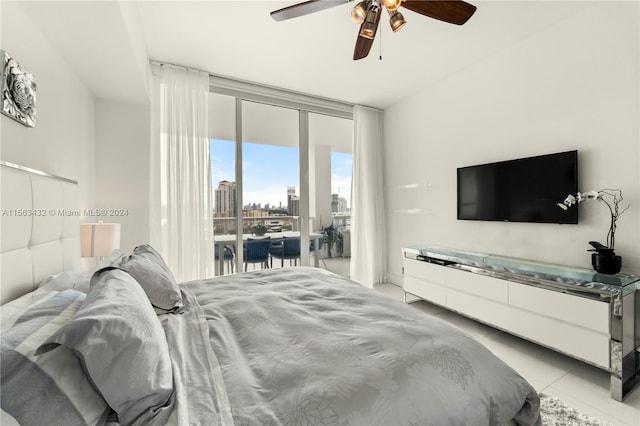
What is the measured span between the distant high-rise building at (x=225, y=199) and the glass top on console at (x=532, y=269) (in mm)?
2403

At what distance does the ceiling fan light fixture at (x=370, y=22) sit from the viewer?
5.76ft

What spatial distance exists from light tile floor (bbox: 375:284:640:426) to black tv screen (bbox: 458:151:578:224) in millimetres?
1119

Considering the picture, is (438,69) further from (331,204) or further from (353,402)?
(353,402)

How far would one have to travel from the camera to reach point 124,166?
2936 mm

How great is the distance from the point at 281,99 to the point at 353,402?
3.81 m

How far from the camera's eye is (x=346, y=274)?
15.2 feet

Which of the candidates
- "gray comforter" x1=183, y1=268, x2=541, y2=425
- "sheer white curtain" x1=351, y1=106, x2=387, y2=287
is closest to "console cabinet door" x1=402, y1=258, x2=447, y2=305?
"sheer white curtain" x1=351, y1=106, x2=387, y2=287

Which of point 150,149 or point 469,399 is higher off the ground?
point 150,149

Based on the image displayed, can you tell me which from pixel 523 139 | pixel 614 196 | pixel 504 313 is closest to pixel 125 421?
pixel 504 313

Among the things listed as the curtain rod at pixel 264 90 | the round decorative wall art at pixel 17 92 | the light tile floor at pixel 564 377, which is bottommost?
the light tile floor at pixel 564 377

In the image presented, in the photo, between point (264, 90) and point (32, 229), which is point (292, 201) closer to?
point (264, 90)

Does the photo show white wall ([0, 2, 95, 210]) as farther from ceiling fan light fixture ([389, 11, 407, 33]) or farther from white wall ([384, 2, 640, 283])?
white wall ([384, 2, 640, 283])

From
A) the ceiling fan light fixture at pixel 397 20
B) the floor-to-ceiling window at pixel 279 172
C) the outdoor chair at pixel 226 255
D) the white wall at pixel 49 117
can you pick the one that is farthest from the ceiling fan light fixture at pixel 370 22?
the outdoor chair at pixel 226 255

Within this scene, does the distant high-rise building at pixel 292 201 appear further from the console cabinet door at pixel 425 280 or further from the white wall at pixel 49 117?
the white wall at pixel 49 117
